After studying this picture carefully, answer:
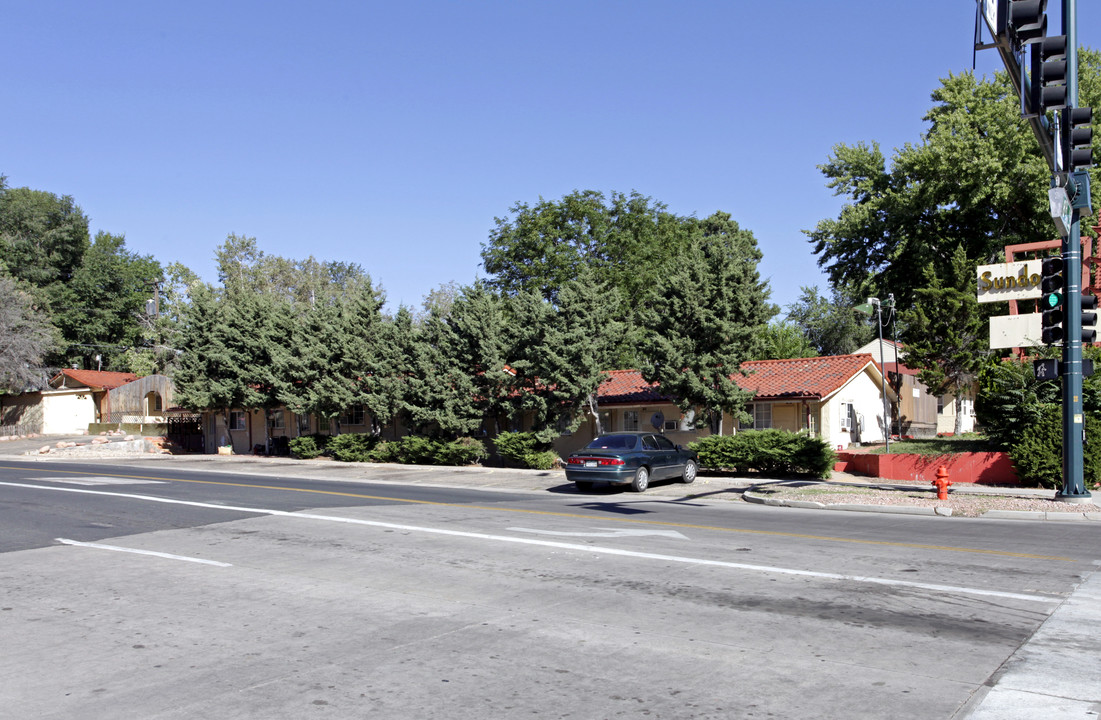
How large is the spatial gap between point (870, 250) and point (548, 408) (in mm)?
18390

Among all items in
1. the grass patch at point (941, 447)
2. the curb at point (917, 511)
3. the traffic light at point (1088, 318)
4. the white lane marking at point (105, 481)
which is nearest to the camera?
the curb at point (917, 511)

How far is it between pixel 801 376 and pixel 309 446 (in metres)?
21.2

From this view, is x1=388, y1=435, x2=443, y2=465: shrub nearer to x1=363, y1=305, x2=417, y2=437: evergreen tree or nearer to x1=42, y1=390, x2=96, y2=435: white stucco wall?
x1=363, y1=305, x2=417, y2=437: evergreen tree

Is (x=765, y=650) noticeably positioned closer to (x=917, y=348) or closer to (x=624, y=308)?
(x=917, y=348)

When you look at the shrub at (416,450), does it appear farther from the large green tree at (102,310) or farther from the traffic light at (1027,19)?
the large green tree at (102,310)

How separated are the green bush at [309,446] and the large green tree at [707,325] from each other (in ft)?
56.4

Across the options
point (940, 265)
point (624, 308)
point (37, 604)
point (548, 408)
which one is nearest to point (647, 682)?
point (37, 604)

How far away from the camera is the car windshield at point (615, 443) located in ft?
70.0

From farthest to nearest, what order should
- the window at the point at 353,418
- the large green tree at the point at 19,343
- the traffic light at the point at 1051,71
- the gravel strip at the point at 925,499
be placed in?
the large green tree at the point at 19,343 < the window at the point at 353,418 < the gravel strip at the point at 925,499 < the traffic light at the point at 1051,71

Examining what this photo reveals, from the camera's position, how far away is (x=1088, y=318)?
15.9 meters

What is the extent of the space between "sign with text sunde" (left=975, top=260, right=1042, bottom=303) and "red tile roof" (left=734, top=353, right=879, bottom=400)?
25.3 feet

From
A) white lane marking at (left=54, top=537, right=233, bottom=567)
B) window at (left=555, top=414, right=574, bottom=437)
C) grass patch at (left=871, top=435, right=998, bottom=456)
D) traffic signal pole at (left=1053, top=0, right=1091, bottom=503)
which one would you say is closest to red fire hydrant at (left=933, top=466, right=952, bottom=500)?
traffic signal pole at (left=1053, top=0, right=1091, bottom=503)

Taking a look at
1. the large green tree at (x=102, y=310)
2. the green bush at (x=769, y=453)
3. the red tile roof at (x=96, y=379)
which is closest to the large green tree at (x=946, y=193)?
the green bush at (x=769, y=453)

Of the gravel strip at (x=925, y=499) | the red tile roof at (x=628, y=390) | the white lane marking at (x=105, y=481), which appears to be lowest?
the white lane marking at (x=105, y=481)
